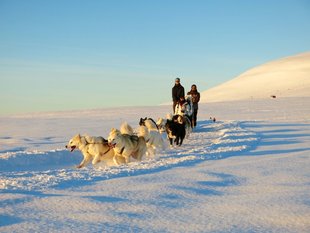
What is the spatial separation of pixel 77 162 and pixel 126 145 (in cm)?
179

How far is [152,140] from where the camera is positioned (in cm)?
824

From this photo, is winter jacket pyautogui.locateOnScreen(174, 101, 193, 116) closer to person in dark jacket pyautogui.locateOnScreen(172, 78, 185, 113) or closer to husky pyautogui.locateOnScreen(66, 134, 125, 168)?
person in dark jacket pyautogui.locateOnScreen(172, 78, 185, 113)

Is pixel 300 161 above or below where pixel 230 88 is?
below

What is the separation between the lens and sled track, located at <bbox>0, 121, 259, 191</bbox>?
4602 millimetres

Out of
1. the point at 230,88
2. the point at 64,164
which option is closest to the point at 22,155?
the point at 64,164

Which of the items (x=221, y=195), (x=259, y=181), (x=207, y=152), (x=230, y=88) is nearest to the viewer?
(x=221, y=195)

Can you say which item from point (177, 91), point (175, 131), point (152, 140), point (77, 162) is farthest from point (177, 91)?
point (77, 162)

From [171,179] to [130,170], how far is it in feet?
2.63

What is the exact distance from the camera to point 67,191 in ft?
13.5

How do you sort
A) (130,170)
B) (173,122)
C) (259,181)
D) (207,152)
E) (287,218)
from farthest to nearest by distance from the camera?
(173,122) → (207,152) → (130,170) → (259,181) → (287,218)

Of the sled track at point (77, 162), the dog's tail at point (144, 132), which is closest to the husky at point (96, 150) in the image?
the sled track at point (77, 162)

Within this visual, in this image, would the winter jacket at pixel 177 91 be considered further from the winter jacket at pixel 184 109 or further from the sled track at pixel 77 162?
the sled track at pixel 77 162

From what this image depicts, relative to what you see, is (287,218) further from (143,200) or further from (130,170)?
(130,170)

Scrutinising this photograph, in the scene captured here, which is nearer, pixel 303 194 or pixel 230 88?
pixel 303 194
